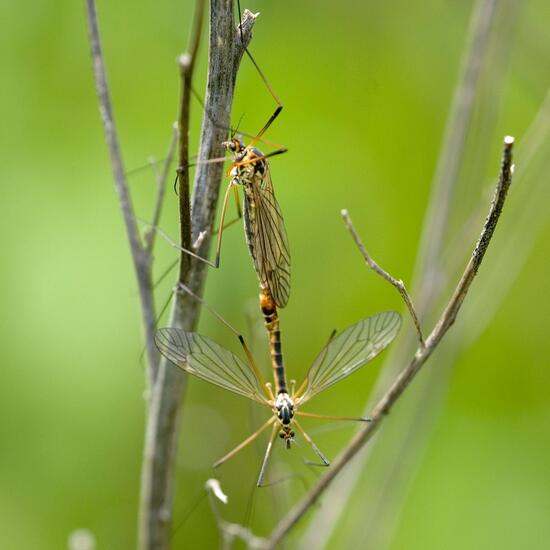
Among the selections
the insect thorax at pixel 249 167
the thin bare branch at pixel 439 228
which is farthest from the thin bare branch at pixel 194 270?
the thin bare branch at pixel 439 228

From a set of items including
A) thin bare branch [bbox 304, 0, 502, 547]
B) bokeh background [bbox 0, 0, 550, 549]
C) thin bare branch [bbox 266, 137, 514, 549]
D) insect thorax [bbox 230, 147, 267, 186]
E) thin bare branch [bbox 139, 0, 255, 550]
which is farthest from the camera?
bokeh background [bbox 0, 0, 550, 549]

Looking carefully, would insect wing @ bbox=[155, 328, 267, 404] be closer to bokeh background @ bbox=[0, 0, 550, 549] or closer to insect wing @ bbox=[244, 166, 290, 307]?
insect wing @ bbox=[244, 166, 290, 307]

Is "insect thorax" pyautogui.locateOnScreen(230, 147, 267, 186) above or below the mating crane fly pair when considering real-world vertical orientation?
above

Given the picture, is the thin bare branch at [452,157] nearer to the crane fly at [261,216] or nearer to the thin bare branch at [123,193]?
the crane fly at [261,216]

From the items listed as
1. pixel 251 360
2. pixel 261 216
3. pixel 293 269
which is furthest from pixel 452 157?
pixel 293 269

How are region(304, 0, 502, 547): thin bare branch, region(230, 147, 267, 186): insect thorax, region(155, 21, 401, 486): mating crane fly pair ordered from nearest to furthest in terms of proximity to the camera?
region(155, 21, 401, 486): mating crane fly pair, region(230, 147, 267, 186): insect thorax, region(304, 0, 502, 547): thin bare branch

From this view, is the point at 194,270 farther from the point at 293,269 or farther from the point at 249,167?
the point at 293,269

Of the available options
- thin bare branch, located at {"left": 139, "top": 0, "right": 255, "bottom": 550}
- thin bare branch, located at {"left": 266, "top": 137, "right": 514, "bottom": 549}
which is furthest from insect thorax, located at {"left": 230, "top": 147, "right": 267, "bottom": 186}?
thin bare branch, located at {"left": 266, "top": 137, "right": 514, "bottom": 549}

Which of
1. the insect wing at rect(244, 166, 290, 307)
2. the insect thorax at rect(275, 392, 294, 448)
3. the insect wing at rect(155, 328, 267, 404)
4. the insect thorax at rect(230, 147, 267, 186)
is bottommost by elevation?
the insect thorax at rect(275, 392, 294, 448)
